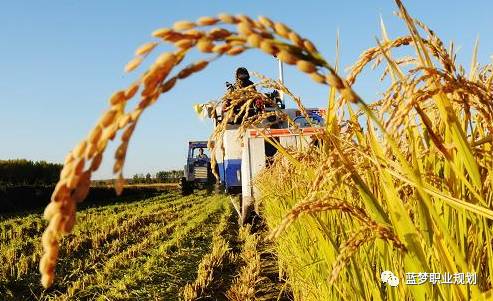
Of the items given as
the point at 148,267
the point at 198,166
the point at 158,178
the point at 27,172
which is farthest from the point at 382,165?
the point at 158,178

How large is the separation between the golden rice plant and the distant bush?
96.4 ft

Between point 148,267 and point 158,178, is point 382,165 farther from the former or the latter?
point 158,178

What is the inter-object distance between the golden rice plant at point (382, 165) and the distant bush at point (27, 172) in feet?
96.4

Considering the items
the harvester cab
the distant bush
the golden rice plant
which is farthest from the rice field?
the distant bush

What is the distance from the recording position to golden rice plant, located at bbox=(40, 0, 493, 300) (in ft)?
2.04

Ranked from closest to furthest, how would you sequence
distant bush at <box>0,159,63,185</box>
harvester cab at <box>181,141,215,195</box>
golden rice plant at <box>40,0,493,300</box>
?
golden rice plant at <box>40,0,493,300</box>
harvester cab at <box>181,141,215,195</box>
distant bush at <box>0,159,63,185</box>

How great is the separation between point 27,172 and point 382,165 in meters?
33.1

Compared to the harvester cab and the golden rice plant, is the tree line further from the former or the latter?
the golden rice plant

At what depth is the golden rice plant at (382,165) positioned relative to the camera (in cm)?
62

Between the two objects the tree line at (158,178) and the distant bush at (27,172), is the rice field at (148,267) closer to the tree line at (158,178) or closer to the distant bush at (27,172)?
the distant bush at (27,172)

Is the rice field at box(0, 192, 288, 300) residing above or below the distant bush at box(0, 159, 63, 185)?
below

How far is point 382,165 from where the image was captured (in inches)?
50.0

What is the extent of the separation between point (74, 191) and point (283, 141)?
22.6ft

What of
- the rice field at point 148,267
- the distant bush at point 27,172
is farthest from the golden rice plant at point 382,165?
the distant bush at point 27,172
